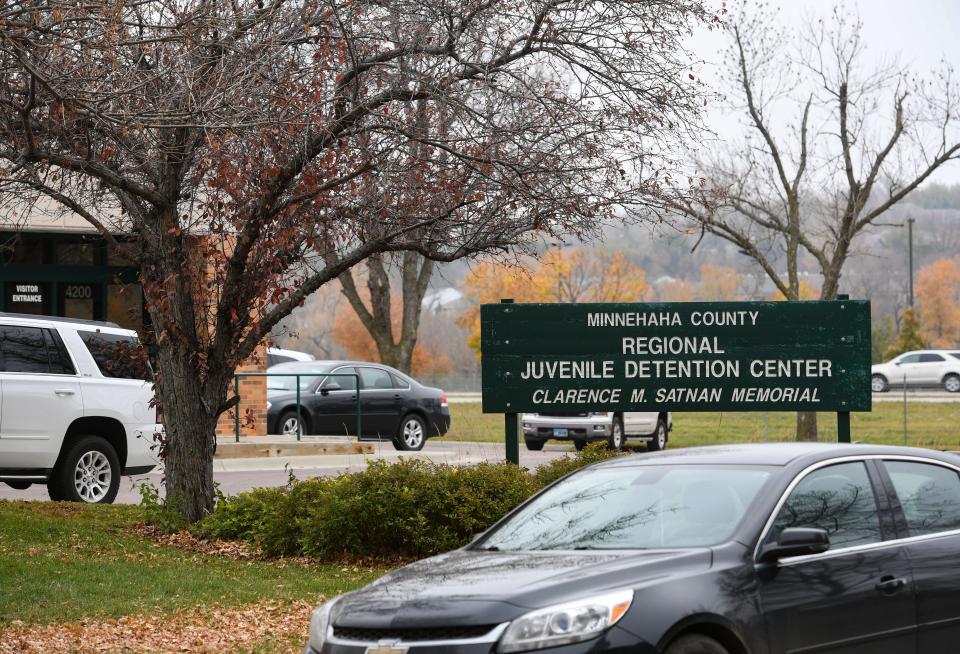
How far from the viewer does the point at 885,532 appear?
654 centimetres

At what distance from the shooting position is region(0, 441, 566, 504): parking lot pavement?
18.7 meters

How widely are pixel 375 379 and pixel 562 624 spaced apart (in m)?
21.1

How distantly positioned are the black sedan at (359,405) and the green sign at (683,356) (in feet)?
36.6

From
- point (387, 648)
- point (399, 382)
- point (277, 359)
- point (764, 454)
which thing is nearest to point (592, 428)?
point (399, 382)

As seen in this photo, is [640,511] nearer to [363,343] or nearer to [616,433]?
[616,433]

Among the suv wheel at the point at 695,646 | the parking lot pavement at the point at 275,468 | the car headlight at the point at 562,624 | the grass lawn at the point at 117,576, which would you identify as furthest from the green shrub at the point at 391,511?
the car headlight at the point at 562,624

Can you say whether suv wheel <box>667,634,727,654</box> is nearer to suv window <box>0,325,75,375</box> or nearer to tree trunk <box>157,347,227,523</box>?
tree trunk <box>157,347,227,523</box>

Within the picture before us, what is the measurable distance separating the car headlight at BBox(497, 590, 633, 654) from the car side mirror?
0.85 metres

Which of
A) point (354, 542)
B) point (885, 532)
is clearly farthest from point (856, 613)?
point (354, 542)

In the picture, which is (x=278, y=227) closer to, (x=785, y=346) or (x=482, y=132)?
(x=482, y=132)

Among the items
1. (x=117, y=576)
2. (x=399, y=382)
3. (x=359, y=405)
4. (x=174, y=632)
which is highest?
(x=399, y=382)

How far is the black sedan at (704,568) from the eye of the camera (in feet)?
17.7

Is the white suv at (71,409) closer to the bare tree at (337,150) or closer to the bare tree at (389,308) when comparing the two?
the bare tree at (337,150)

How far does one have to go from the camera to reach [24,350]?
49.9 feet
